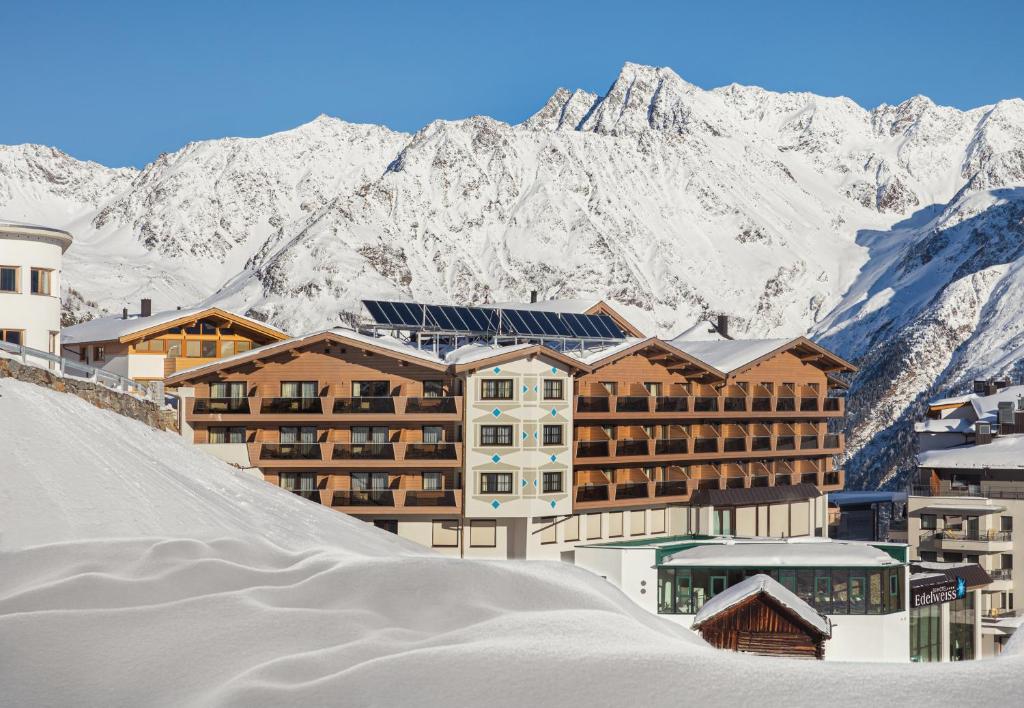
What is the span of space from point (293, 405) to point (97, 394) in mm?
16667

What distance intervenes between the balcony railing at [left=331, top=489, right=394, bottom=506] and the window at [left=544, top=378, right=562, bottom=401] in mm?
9188

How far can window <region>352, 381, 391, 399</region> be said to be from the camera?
2606 inches

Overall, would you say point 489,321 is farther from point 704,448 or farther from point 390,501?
point 390,501

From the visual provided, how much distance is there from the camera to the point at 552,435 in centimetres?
6744

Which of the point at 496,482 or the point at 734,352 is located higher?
the point at 734,352

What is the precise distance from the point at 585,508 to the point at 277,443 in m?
14.9

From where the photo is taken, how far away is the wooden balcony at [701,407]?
231 ft

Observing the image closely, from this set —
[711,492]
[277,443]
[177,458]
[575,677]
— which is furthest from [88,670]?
[711,492]

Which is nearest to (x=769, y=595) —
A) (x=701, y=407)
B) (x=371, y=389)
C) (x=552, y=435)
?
(x=552, y=435)

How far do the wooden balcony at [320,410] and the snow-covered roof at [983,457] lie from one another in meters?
32.4

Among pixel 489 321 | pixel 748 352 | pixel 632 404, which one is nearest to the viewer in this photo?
pixel 632 404

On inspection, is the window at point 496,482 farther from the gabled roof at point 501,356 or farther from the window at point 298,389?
the window at point 298,389

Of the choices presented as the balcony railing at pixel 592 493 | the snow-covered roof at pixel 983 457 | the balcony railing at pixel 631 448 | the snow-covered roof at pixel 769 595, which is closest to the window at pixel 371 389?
the balcony railing at pixel 592 493

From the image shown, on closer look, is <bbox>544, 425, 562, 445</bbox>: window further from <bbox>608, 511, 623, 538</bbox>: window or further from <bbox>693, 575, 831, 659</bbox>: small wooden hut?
<bbox>693, 575, 831, 659</bbox>: small wooden hut
